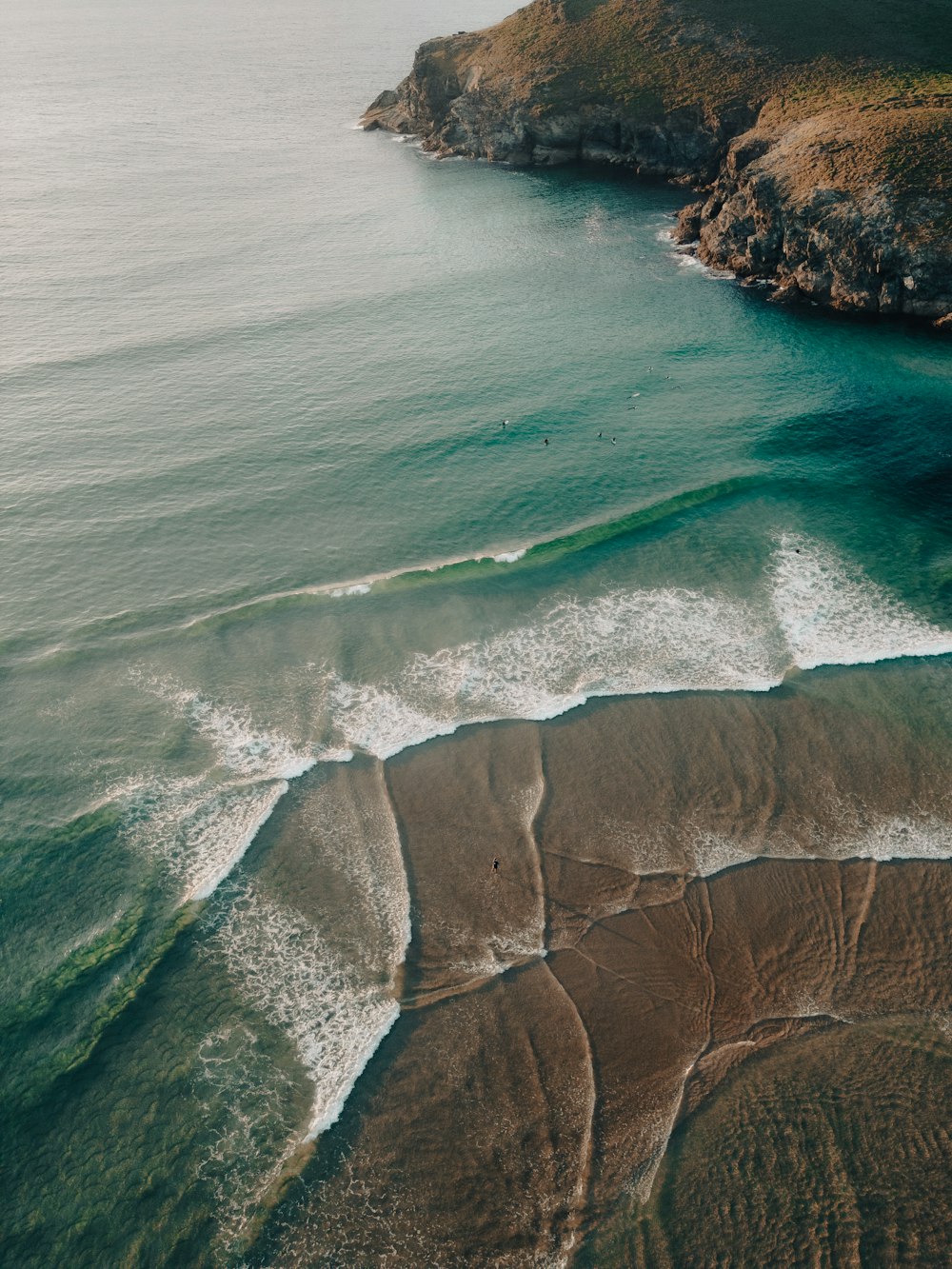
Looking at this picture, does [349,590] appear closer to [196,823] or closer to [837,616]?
[196,823]

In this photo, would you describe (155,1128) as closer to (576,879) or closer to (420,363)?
(576,879)

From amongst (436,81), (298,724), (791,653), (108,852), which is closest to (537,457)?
(791,653)

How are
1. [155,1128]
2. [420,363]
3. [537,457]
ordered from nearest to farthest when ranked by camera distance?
[155,1128]
[537,457]
[420,363]

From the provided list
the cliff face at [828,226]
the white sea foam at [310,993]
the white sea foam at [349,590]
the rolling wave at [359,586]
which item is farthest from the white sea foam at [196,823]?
the cliff face at [828,226]

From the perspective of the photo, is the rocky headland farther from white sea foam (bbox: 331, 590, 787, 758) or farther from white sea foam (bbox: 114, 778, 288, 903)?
white sea foam (bbox: 114, 778, 288, 903)

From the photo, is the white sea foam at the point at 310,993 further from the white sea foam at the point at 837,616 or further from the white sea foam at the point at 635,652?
the white sea foam at the point at 837,616

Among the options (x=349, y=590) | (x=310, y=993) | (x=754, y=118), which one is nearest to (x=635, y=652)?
(x=349, y=590)

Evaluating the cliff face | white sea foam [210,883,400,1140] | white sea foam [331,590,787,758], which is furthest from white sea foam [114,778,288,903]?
the cliff face
